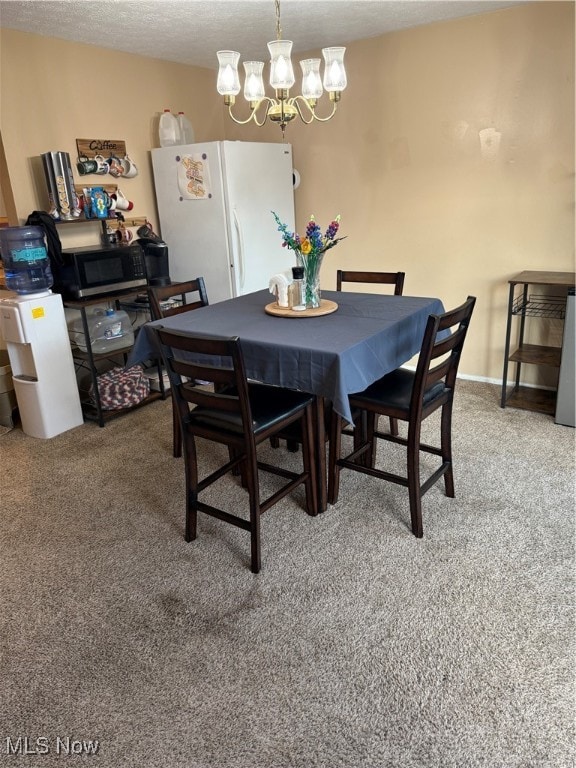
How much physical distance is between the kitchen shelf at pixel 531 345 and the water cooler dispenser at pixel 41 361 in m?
2.78

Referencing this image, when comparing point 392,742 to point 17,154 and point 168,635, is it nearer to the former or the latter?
point 168,635

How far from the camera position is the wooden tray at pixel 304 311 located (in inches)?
102

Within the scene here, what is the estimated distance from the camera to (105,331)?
3779 mm

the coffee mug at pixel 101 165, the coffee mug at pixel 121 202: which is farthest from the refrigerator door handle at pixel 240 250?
the coffee mug at pixel 101 165

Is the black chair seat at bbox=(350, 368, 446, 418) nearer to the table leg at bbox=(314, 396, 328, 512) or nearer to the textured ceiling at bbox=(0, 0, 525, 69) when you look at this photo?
the table leg at bbox=(314, 396, 328, 512)

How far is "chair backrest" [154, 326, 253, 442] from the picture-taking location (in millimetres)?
1920

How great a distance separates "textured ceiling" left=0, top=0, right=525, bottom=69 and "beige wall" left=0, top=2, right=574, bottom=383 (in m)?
0.15

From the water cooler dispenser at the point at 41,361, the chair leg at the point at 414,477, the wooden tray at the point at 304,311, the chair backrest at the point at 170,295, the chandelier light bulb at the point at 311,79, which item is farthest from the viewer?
the water cooler dispenser at the point at 41,361

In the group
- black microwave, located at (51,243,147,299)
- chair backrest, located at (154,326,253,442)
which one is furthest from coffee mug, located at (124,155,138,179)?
chair backrest, located at (154,326,253,442)

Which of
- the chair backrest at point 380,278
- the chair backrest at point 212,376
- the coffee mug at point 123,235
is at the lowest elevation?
the chair backrest at point 212,376

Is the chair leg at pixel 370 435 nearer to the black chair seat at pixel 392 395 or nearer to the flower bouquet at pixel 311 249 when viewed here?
the black chair seat at pixel 392 395

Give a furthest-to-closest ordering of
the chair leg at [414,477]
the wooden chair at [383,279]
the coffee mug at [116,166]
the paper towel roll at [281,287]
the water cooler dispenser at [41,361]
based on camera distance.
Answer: the coffee mug at [116,166] < the water cooler dispenser at [41,361] < the wooden chair at [383,279] < the paper towel roll at [281,287] < the chair leg at [414,477]

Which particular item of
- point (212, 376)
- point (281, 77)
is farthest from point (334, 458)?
point (281, 77)

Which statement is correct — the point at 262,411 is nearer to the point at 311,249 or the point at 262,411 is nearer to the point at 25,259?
the point at 311,249
